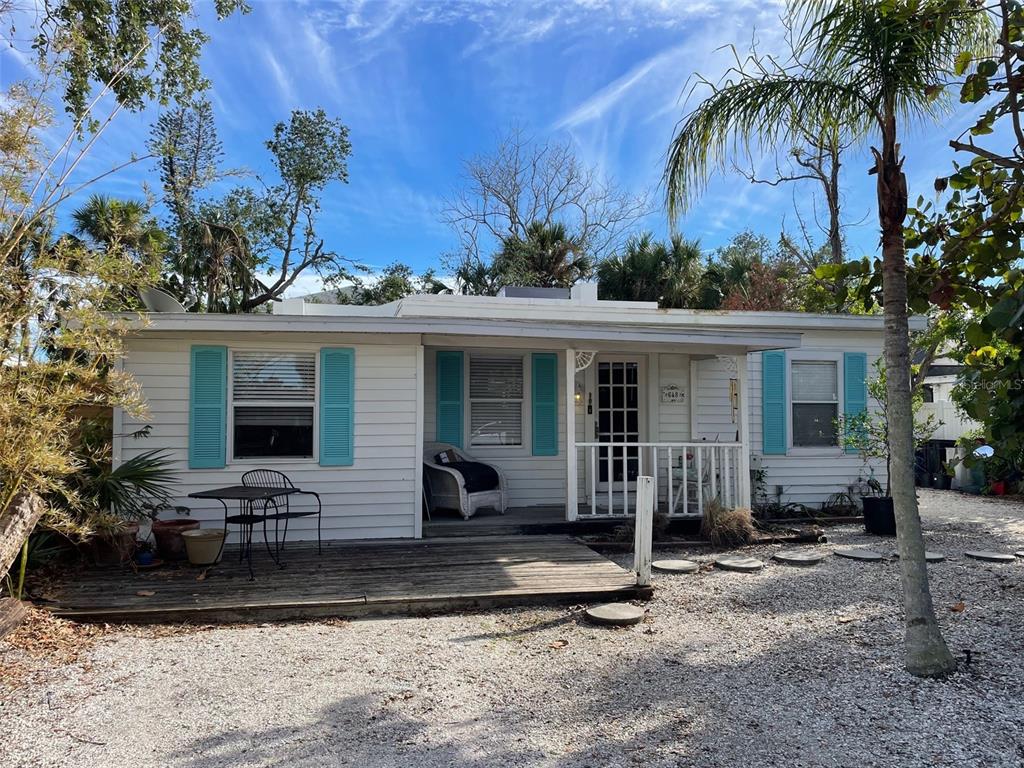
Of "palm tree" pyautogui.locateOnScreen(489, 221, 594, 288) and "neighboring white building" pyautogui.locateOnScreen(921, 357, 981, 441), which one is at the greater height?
"palm tree" pyautogui.locateOnScreen(489, 221, 594, 288)

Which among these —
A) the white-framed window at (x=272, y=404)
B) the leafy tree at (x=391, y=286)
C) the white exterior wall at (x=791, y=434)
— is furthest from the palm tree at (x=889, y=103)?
the leafy tree at (x=391, y=286)

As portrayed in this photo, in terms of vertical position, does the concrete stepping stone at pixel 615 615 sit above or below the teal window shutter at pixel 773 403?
below

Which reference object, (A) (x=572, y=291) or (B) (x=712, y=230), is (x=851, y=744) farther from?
(B) (x=712, y=230)

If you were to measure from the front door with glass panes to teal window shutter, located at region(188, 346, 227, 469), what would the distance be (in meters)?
4.66

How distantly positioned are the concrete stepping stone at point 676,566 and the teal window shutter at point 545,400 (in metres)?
2.67

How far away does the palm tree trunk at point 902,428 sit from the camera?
367 centimetres

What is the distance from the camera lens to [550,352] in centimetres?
897

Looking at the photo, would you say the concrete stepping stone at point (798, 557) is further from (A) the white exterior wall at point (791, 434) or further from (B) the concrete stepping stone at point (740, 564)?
(A) the white exterior wall at point (791, 434)

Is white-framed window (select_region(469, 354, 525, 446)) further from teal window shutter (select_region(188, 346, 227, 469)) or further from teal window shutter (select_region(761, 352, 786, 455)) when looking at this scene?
teal window shutter (select_region(761, 352, 786, 455))

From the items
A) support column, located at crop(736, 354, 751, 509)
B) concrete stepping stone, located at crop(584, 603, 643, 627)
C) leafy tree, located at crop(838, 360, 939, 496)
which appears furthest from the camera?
leafy tree, located at crop(838, 360, 939, 496)

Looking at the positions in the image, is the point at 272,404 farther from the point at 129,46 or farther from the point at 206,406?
the point at 129,46

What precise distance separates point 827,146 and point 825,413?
5.62 meters

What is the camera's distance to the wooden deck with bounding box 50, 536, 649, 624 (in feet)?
16.0

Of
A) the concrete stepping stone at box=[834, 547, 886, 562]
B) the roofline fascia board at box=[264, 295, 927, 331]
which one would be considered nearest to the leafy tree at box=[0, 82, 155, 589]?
the roofline fascia board at box=[264, 295, 927, 331]
